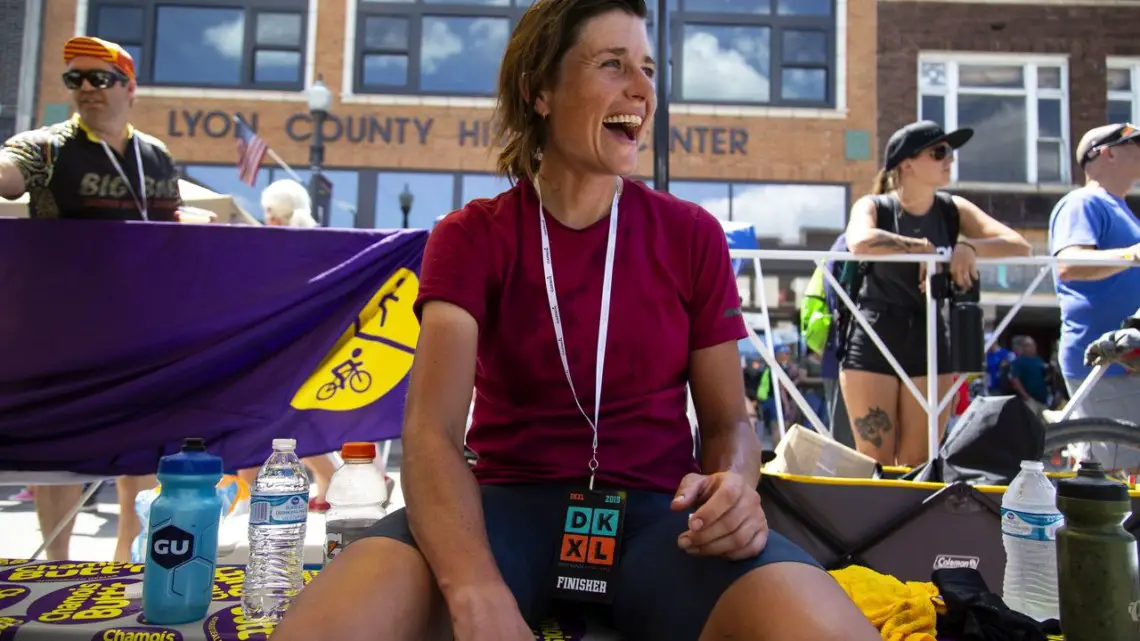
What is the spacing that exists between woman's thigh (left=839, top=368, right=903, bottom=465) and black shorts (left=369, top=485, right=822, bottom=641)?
251 cm

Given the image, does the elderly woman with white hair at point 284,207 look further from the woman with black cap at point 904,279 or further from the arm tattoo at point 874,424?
the arm tattoo at point 874,424

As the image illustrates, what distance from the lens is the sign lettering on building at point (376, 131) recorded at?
54.7 ft

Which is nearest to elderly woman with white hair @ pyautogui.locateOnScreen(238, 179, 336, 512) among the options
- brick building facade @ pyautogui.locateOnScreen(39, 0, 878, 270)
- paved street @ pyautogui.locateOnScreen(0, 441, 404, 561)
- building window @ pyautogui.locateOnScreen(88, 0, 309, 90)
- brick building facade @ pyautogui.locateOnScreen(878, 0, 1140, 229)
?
paved street @ pyautogui.locateOnScreen(0, 441, 404, 561)

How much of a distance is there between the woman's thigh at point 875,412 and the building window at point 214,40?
1581 cm

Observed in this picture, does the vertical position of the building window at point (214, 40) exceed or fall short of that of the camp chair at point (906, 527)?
it exceeds it

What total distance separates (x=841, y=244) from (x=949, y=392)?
1273 millimetres

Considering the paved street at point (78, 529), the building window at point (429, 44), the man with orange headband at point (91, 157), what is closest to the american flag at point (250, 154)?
the building window at point (429, 44)

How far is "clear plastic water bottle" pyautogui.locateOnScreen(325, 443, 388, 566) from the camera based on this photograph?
2.13 m

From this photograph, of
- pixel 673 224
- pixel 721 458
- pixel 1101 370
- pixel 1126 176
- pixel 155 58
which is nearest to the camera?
pixel 721 458

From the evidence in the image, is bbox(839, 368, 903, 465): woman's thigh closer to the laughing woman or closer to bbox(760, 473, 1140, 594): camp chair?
bbox(760, 473, 1140, 594): camp chair

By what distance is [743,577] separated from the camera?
1.28 m

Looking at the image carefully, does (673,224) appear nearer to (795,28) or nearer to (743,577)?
(743,577)

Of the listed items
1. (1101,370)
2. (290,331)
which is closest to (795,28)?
(1101,370)

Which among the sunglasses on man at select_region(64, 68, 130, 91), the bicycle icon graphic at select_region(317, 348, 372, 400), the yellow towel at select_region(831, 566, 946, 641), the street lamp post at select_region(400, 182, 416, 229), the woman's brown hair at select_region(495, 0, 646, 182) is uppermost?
the street lamp post at select_region(400, 182, 416, 229)
